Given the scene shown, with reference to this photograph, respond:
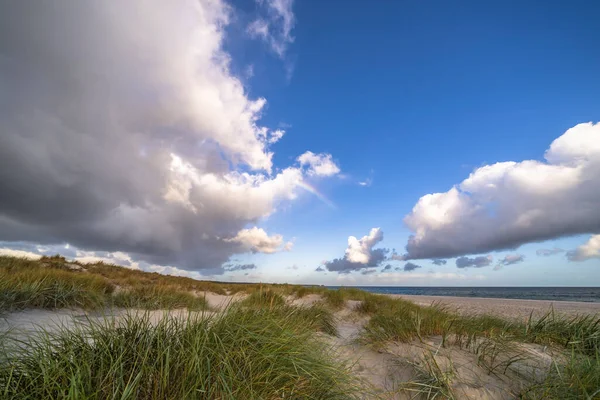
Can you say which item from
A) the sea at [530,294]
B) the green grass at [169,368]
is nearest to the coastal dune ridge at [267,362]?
the green grass at [169,368]

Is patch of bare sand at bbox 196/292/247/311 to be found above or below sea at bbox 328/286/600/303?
above

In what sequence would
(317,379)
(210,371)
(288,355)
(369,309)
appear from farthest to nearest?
(369,309)
(288,355)
(317,379)
(210,371)

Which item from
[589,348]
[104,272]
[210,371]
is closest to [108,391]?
[210,371]

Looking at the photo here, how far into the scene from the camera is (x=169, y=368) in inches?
83.3

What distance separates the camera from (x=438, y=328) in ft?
15.4

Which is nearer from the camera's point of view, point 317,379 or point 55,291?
point 317,379

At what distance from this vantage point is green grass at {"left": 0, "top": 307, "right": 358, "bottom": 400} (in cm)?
191

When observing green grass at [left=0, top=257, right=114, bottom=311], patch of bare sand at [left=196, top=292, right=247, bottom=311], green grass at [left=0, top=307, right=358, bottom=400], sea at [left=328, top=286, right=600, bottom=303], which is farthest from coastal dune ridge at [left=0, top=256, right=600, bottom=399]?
sea at [left=328, top=286, right=600, bottom=303]

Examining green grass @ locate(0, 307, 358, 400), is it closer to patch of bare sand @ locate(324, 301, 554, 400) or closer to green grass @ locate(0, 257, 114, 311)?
patch of bare sand @ locate(324, 301, 554, 400)

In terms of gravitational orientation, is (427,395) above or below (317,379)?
below

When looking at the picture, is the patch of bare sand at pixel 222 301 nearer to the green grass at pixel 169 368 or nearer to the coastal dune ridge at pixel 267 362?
the coastal dune ridge at pixel 267 362

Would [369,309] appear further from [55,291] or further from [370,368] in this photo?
[55,291]

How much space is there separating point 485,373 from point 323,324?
139 inches

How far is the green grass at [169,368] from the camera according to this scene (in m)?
1.91
